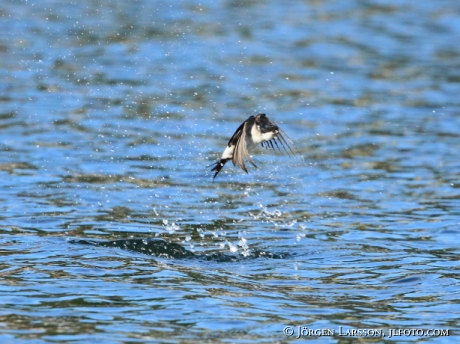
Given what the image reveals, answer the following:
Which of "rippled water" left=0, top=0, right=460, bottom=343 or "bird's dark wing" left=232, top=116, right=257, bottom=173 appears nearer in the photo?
"rippled water" left=0, top=0, right=460, bottom=343

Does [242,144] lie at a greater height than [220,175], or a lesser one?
greater

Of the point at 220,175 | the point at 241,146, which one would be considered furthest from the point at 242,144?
the point at 220,175

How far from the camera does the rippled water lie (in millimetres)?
6688

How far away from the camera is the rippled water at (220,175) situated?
6.69 meters

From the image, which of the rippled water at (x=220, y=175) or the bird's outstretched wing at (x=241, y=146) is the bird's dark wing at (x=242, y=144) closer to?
the bird's outstretched wing at (x=241, y=146)

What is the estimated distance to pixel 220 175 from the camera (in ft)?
37.4

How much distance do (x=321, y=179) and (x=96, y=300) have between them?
4.87 metres

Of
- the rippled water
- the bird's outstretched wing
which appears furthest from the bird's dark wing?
the rippled water

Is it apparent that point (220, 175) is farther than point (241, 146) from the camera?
Yes

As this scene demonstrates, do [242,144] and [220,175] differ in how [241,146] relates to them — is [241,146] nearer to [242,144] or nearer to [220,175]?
[242,144]

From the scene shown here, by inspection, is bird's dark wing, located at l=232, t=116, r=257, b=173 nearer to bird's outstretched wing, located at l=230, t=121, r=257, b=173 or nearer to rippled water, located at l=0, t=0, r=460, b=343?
bird's outstretched wing, located at l=230, t=121, r=257, b=173

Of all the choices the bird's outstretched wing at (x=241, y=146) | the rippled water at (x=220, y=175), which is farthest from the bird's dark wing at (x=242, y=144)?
the rippled water at (x=220, y=175)

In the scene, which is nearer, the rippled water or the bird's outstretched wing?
the rippled water

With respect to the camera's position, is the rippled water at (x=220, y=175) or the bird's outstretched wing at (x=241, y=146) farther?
the bird's outstretched wing at (x=241, y=146)
